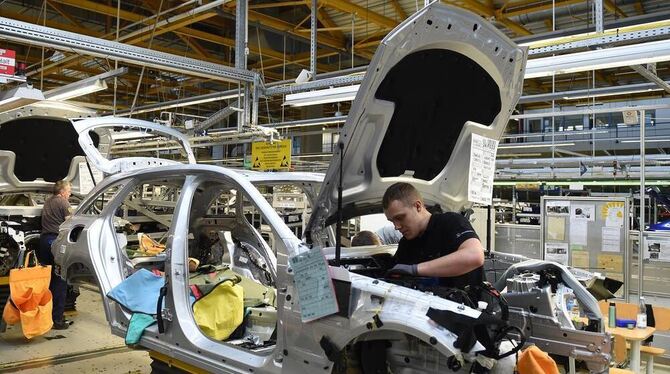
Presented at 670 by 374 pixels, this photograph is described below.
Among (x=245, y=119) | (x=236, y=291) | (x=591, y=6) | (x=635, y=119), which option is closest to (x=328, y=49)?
(x=245, y=119)

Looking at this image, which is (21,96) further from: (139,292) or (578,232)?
(578,232)

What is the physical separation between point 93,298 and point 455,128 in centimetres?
674

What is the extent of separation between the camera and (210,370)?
9.53 ft

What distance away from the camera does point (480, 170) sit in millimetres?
2928

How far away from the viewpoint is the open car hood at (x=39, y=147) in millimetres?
5605

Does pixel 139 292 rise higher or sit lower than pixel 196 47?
lower

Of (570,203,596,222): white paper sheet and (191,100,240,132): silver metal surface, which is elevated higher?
(191,100,240,132): silver metal surface

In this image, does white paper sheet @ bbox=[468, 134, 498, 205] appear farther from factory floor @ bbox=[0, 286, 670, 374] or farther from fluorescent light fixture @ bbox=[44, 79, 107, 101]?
fluorescent light fixture @ bbox=[44, 79, 107, 101]

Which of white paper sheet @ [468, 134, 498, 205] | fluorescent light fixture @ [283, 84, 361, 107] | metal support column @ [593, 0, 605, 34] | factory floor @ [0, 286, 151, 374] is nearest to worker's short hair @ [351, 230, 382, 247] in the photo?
white paper sheet @ [468, 134, 498, 205]

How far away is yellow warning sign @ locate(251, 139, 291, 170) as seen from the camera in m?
6.55

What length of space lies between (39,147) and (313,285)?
5.10 m

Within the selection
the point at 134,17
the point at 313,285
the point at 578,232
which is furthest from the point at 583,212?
the point at 134,17

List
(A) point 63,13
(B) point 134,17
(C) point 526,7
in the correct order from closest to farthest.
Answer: (C) point 526,7 → (A) point 63,13 → (B) point 134,17

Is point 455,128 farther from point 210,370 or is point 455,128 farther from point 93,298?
point 93,298
